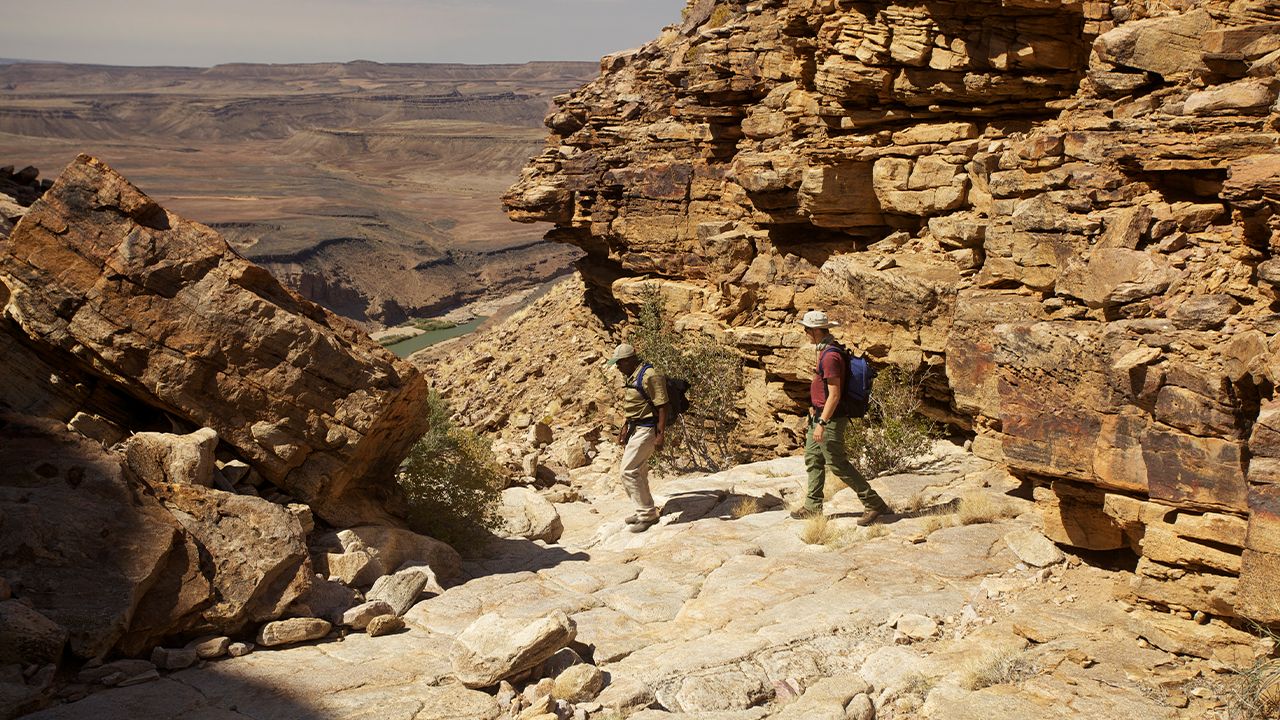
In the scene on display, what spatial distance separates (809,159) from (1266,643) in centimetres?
1115

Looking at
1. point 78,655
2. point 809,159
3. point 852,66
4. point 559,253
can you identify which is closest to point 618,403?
point 809,159

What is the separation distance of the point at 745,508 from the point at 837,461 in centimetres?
170

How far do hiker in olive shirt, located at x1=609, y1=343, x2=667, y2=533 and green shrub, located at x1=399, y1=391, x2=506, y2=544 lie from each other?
147cm

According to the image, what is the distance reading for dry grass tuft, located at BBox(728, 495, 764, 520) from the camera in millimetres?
9898

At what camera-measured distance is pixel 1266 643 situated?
5426 mm

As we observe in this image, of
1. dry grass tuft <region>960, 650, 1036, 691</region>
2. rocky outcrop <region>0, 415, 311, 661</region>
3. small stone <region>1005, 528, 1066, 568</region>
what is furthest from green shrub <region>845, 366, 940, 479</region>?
rocky outcrop <region>0, 415, 311, 661</region>

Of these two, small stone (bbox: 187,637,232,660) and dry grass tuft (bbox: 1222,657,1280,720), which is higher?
dry grass tuft (bbox: 1222,657,1280,720)

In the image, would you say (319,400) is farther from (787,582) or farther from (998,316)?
(998,316)

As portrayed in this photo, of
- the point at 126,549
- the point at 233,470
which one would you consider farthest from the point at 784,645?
the point at 233,470

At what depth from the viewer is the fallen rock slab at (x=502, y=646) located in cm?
577

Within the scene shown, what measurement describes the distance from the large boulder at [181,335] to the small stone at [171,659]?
2115 millimetres

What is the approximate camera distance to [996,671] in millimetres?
5645

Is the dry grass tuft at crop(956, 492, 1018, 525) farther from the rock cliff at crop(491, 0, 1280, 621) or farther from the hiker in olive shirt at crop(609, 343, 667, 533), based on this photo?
the hiker in olive shirt at crop(609, 343, 667, 533)

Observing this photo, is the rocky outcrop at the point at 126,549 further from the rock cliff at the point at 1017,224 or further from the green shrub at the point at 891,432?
the green shrub at the point at 891,432
